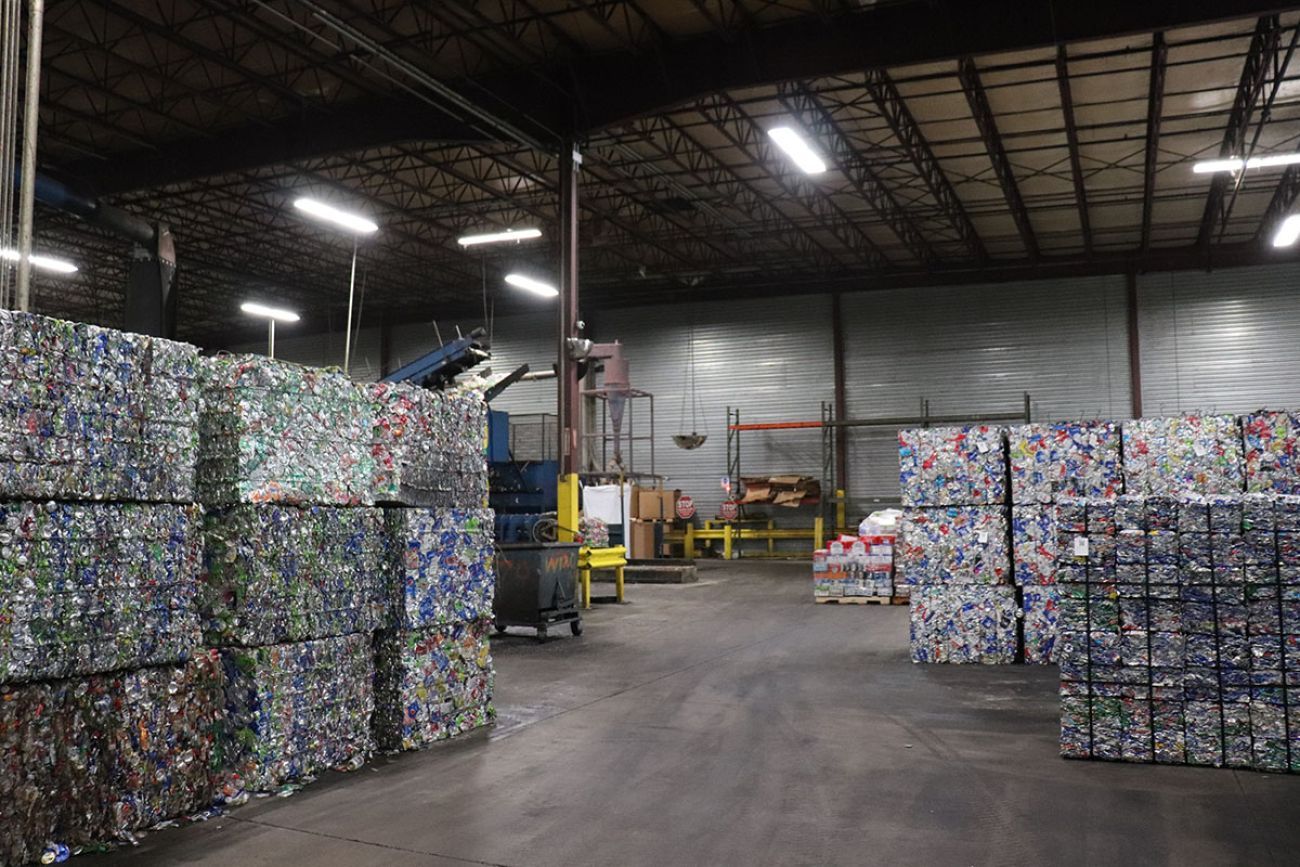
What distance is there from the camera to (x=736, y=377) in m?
28.5

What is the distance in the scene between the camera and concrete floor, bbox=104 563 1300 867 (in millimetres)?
4820

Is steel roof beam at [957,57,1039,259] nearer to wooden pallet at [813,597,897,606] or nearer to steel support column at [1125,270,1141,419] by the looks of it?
steel support column at [1125,270,1141,419]

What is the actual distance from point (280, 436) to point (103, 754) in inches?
75.8

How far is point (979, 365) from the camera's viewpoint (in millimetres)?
26125

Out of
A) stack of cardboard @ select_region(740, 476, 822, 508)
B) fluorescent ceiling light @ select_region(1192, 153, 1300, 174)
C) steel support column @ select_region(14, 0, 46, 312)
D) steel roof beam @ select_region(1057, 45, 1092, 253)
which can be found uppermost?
steel roof beam @ select_region(1057, 45, 1092, 253)

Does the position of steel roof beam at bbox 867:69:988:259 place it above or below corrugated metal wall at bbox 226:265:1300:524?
above

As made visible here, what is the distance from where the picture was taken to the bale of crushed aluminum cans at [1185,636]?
6105mm

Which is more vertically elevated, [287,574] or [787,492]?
Result: [787,492]

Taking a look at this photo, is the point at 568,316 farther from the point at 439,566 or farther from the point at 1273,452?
the point at 1273,452

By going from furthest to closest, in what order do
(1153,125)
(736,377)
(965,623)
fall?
(736,377), (1153,125), (965,623)

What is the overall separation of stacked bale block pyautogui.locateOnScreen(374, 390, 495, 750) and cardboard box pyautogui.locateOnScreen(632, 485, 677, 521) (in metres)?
16.9

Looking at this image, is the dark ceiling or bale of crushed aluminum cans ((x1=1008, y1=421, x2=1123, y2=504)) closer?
bale of crushed aluminum cans ((x1=1008, y1=421, x2=1123, y2=504))

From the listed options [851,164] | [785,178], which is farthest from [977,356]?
[851,164]

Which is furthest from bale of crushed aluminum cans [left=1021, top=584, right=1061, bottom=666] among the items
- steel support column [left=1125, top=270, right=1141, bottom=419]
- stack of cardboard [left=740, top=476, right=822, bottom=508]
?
stack of cardboard [left=740, top=476, right=822, bottom=508]
